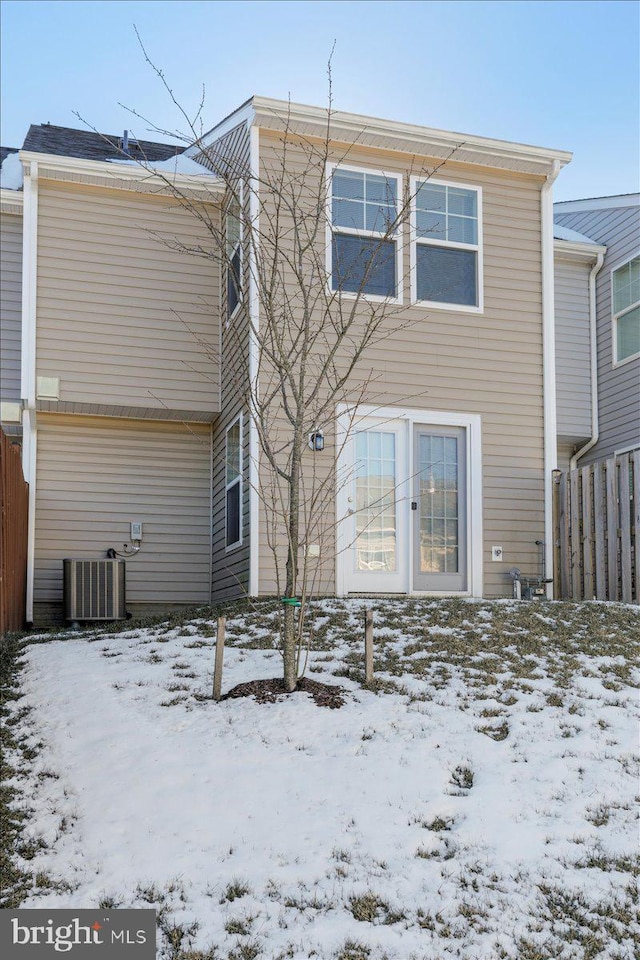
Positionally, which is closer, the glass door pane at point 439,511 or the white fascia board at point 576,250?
the glass door pane at point 439,511

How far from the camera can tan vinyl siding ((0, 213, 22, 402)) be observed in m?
10.5

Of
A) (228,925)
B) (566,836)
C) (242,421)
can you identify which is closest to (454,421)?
(242,421)

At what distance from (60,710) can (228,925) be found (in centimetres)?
220

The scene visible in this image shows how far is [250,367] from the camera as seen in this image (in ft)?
29.1

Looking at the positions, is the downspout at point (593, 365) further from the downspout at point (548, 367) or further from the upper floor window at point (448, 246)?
the upper floor window at point (448, 246)

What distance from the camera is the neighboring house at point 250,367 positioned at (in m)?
9.24

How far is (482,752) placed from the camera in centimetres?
459

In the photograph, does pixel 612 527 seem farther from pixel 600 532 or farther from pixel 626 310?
pixel 626 310

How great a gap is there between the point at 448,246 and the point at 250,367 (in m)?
2.59

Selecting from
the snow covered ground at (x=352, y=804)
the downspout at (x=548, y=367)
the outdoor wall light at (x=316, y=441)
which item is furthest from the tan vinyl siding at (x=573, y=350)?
the snow covered ground at (x=352, y=804)

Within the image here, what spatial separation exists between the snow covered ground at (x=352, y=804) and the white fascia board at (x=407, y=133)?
5.49 meters

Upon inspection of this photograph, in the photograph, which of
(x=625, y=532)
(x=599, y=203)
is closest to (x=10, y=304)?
(x=625, y=532)

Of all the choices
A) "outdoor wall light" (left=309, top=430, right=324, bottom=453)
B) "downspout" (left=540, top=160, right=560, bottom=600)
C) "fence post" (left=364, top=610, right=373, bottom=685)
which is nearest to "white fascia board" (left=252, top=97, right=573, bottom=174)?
"downspout" (left=540, top=160, right=560, bottom=600)

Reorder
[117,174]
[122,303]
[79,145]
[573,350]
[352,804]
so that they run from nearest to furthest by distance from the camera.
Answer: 1. [352,804]
2. [117,174]
3. [122,303]
4. [79,145]
5. [573,350]
